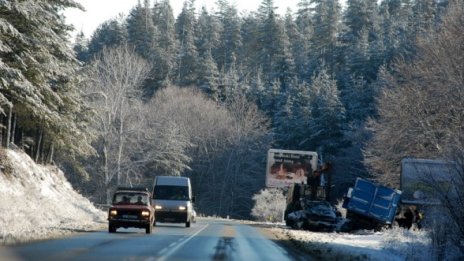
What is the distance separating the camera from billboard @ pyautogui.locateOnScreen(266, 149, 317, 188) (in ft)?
249

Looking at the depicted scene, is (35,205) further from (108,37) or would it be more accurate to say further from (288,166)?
(108,37)

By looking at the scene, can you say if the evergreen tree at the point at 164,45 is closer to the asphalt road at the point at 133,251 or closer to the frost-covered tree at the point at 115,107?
the frost-covered tree at the point at 115,107

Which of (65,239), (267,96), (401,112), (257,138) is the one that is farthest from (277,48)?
(65,239)

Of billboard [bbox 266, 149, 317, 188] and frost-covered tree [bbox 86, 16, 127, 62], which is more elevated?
frost-covered tree [bbox 86, 16, 127, 62]

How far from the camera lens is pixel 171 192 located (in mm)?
41344

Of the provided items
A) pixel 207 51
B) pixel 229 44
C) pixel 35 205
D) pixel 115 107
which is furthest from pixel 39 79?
pixel 229 44

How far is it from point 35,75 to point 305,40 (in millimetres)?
105093

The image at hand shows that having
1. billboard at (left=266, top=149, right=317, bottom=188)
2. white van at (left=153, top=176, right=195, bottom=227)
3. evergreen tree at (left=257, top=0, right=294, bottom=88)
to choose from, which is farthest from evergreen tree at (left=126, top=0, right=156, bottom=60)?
white van at (left=153, top=176, right=195, bottom=227)

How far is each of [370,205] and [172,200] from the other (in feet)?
37.6

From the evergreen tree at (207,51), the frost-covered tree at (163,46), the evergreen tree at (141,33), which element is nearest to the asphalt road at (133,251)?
the frost-covered tree at (163,46)

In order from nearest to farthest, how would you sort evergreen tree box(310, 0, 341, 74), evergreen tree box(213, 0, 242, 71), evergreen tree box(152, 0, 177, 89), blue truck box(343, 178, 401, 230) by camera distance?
1. blue truck box(343, 178, 401, 230)
2. evergreen tree box(152, 0, 177, 89)
3. evergreen tree box(310, 0, 341, 74)
4. evergreen tree box(213, 0, 242, 71)

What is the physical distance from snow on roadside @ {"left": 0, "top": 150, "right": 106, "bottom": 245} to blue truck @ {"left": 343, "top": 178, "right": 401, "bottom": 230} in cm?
1481

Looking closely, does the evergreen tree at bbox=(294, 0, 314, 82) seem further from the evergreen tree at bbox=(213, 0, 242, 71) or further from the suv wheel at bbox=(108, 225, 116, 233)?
the suv wheel at bbox=(108, 225, 116, 233)

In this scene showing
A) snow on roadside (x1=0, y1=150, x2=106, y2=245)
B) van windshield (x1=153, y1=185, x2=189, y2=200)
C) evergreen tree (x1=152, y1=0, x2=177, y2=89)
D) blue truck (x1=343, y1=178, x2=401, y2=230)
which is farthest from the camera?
evergreen tree (x1=152, y1=0, x2=177, y2=89)
